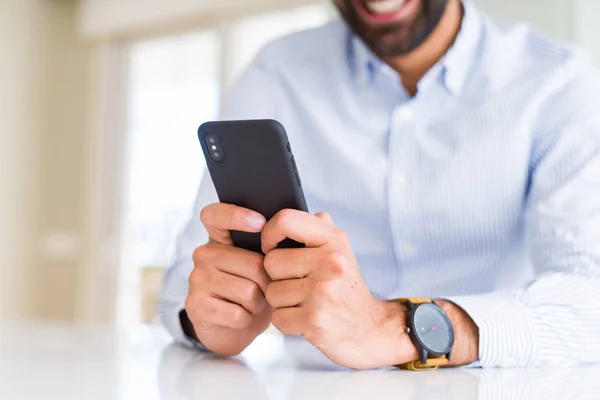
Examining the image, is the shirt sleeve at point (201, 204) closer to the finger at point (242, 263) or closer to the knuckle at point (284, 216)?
the finger at point (242, 263)

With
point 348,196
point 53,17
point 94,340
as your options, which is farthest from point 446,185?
point 53,17

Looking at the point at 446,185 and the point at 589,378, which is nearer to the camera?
the point at 589,378

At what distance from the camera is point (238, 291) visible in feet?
2.52

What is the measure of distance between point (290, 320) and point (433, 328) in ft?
0.58

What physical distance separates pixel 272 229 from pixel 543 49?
760 millimetres

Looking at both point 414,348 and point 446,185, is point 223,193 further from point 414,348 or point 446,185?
point 446,185

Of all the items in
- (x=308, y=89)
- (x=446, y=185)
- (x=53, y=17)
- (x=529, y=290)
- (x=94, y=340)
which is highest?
(x=53, y=17)

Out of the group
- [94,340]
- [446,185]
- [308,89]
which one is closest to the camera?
[94,340]

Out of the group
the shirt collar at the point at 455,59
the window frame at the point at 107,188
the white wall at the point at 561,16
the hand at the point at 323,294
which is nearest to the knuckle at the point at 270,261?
the hand at the point at 323,294

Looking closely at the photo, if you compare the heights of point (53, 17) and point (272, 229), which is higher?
point (53, 17)

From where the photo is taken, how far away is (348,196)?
1.18 metres

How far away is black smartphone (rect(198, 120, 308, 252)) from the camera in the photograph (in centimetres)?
69

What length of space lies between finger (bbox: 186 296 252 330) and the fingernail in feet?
0.38

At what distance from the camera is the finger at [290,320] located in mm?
703
